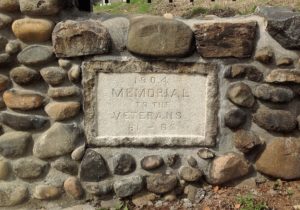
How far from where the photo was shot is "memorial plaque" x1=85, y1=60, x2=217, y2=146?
289cm

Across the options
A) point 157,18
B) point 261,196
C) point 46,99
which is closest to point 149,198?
point 261,196

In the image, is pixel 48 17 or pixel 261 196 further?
pixel 261 196

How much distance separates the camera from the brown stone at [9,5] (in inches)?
108

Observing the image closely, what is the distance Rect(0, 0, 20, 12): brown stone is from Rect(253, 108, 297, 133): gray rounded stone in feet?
5.31

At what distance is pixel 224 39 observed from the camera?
2.81 metres

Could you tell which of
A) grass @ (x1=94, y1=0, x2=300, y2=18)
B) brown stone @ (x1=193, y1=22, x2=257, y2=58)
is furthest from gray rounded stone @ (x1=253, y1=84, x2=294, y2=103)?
grass @ (x1=94, y1=0, x2=300, y2=18)

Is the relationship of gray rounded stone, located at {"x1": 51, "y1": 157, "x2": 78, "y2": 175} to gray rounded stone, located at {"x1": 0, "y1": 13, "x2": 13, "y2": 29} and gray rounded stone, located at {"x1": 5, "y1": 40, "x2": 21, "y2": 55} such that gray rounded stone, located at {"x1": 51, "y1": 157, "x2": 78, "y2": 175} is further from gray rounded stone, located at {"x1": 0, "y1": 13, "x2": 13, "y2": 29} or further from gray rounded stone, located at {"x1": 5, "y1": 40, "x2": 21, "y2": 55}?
gray rounded stone, located at {"x1": 0, "y1": 13, "x2": 13, "y2": 29}

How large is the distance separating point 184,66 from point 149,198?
2.89 feet

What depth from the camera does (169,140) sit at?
2955 mm

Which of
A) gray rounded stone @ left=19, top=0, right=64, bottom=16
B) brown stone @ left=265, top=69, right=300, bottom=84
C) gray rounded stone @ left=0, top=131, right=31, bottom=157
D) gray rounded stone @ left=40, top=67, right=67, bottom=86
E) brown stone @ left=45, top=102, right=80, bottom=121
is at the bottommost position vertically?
gray rounded stone @ left=0, top=131, right=31, bottom=157

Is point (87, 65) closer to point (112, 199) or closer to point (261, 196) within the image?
point (112, 199)

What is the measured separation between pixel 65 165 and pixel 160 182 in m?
0.61

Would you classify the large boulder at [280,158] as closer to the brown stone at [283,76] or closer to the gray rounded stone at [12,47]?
the brown stone at [283,76]

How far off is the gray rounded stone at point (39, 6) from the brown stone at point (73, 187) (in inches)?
41.5
